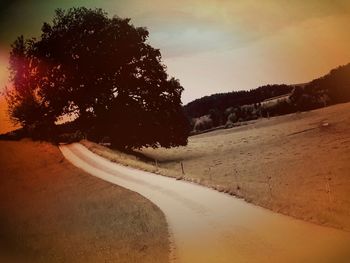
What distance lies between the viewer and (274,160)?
639cm

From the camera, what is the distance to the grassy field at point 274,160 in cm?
612

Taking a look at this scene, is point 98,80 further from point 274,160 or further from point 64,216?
point 274,160

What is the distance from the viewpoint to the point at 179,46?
6.33 m

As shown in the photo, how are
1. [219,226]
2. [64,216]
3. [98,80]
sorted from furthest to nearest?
[98,80] → [219,226] → [64,216]

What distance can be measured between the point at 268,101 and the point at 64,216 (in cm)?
295

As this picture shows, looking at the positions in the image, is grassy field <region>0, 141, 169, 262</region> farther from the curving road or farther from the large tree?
the large tree

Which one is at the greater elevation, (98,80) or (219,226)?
(98,80)

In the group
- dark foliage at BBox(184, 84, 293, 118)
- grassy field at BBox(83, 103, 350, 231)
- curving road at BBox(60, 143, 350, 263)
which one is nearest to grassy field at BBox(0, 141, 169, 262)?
curving road at BBox(60, 143, 350, 263)

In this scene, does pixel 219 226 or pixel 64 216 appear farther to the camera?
pixel 219 226

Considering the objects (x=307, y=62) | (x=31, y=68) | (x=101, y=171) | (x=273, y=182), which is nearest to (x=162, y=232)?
(x=101, y=171)

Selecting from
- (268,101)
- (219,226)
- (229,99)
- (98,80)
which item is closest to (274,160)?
(268,101)

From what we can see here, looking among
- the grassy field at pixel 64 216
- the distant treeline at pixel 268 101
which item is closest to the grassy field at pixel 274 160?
the distant treeline at pixel 268 101

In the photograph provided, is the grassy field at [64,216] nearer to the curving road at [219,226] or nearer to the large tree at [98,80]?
the curving road at [219,226]

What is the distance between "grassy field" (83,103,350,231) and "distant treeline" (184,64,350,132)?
119 mm
